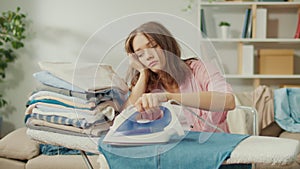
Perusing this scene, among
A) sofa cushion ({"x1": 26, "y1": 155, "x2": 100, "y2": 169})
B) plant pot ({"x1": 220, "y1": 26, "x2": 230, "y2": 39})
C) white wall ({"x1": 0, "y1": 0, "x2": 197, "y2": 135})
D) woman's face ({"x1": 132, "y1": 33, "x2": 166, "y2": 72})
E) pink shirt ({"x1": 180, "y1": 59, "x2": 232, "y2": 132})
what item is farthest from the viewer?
white wall ({"x1": 0, "y1": 0, "x2": 197, "y2": 135})

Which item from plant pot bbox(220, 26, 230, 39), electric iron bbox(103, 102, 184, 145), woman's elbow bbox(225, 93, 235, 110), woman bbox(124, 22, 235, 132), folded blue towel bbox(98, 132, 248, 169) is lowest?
folded blue towel bbox(98, 132, 248, 169)

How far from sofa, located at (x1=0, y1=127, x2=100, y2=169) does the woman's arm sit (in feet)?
4.43

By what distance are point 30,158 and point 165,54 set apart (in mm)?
1641

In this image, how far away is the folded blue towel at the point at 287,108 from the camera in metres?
3.04

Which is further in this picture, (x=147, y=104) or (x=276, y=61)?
(x=276, y=61)

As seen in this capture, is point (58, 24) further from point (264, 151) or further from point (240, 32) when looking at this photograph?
point (264, 151)

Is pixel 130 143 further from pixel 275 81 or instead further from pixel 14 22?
pixel 275 81

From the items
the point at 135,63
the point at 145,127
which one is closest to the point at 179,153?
the point at 145,127

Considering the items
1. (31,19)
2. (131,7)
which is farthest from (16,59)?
(131,7)

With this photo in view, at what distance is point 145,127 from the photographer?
1.17 metres

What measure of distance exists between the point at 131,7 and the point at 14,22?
2.66ft

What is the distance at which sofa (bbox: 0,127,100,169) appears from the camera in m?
2.51

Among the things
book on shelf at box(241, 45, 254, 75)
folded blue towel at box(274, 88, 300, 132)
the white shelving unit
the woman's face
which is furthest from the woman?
the white shelving unit

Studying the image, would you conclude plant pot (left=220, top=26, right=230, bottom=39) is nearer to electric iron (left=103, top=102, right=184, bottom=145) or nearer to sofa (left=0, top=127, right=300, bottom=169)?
sofa (left=0, top=127, right=300, bottom=169)
